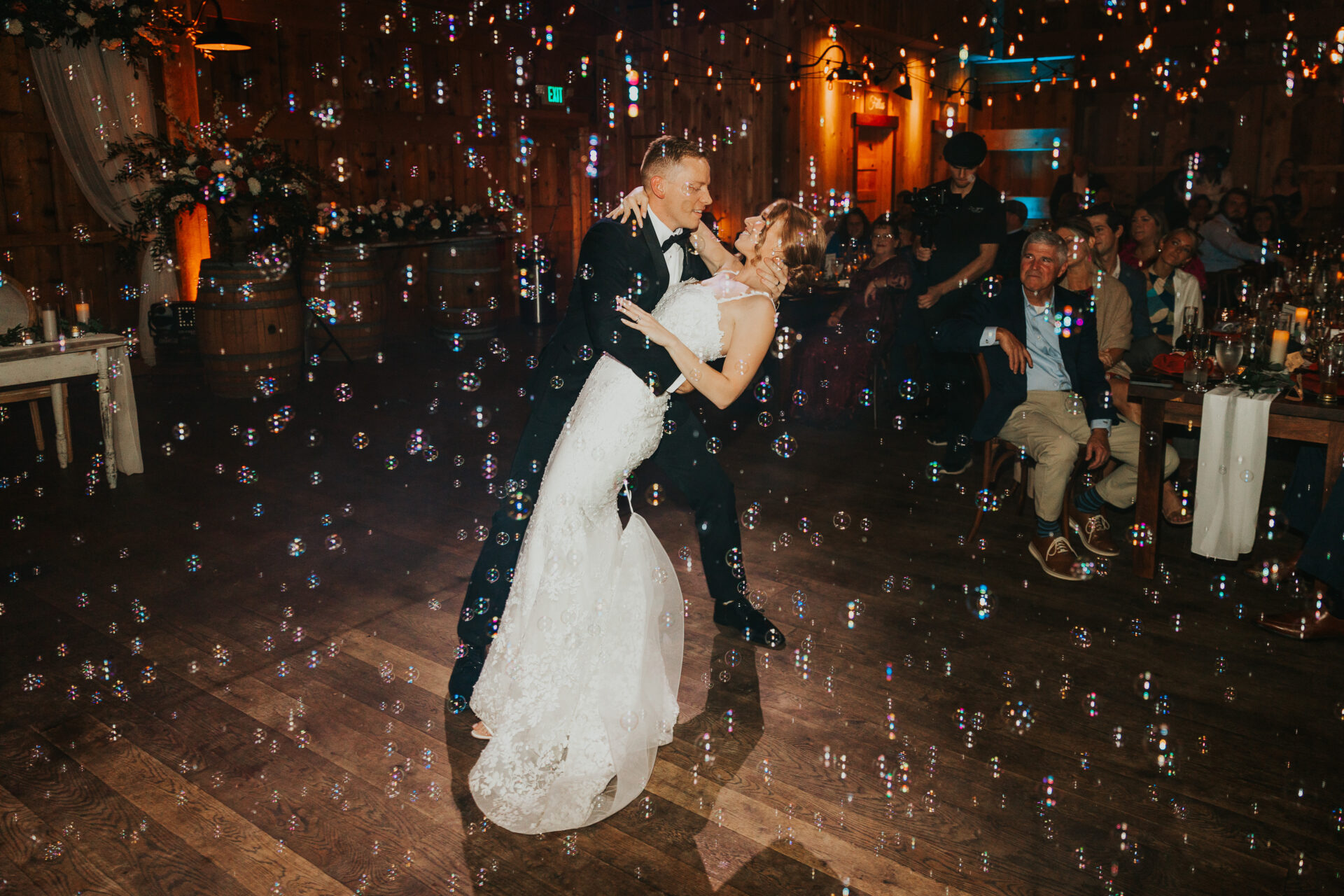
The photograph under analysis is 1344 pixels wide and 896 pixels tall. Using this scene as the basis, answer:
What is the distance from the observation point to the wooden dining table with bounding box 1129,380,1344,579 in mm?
3008

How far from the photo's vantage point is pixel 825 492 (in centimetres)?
463

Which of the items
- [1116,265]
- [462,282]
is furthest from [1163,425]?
[462,282]

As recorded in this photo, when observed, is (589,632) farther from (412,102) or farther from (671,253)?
(412,102)

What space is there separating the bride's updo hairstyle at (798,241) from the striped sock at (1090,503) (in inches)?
82.1

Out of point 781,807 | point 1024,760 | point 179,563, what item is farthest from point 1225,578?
point 179,563

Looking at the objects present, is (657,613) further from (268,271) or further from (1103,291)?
(268,271)

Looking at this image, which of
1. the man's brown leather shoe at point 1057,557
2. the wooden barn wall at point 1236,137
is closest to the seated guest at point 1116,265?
the man's brown leather shoe at point 1057,557

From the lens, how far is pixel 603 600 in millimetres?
2299

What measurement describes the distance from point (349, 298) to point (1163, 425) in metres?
6.22

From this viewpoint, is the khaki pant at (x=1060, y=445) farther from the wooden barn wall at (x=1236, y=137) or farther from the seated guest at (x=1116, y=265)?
the wooden barn wall at (x=1236, y=137)

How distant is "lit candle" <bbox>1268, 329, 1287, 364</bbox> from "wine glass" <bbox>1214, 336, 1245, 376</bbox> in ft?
0.47

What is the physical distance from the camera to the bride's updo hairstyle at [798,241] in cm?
241

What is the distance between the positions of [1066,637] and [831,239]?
16.5 feet

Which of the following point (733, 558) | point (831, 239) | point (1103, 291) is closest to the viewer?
point (733, 558)
